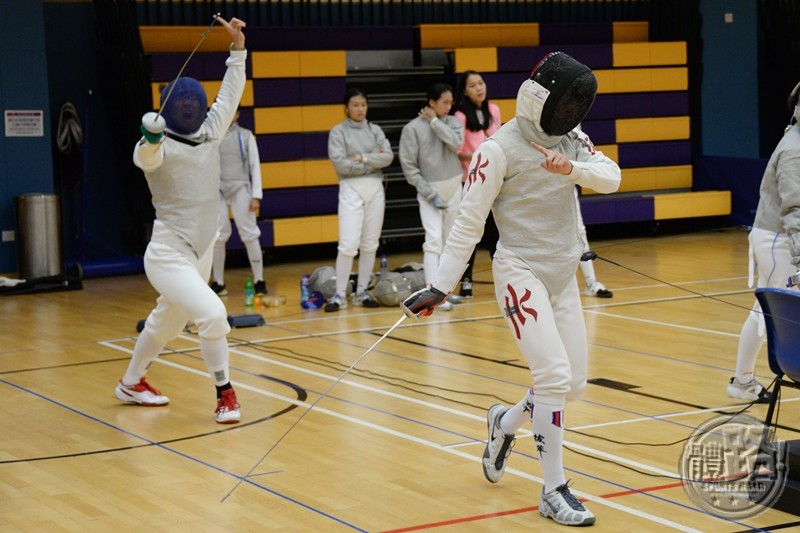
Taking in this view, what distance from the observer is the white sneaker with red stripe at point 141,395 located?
550 cm

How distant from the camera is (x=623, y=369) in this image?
6.04 metres

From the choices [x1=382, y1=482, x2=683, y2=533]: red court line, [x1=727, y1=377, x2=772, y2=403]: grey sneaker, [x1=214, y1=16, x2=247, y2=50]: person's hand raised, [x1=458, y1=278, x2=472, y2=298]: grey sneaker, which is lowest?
[x1=382, y1=482, x2=683, y2=533]: red court line

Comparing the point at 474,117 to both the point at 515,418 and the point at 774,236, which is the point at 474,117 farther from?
the point at 515,418

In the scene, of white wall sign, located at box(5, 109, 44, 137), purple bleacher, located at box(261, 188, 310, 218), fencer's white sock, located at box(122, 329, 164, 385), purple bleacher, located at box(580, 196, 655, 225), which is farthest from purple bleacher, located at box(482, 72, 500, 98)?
fencer's white sock, located at box(122, 329, 164, 385)

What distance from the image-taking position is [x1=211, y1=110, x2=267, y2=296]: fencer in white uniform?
29.7 ft

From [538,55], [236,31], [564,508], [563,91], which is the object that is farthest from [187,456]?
[538,55]

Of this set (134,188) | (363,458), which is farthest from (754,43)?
(363,458)

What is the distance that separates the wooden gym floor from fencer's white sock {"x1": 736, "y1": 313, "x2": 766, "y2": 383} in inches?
5.9

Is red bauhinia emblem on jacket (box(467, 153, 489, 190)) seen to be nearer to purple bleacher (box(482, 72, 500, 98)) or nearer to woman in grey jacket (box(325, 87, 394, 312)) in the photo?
woman in grey jacket (box(325, 87, 394, 312))

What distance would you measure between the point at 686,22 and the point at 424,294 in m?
10.0

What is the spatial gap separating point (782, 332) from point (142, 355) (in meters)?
2.94

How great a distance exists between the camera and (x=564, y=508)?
3643 mm

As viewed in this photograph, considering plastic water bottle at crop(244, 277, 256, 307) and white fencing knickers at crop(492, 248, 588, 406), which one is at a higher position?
white fencing knickers at crop(492, 248, 588, 406)

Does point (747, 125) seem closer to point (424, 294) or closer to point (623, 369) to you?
point (623, 369)
